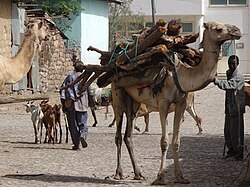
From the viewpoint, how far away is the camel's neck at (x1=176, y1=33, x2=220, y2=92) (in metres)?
10.3

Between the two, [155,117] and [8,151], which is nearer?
[8,151]

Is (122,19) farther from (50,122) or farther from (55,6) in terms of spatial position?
(50,122)

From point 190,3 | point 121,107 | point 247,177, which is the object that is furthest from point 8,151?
point 190,3

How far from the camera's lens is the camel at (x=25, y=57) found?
12695 mm

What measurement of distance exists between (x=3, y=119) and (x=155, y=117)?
568cm

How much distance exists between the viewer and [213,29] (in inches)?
400

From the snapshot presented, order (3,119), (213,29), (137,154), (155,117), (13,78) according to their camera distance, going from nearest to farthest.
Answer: (213,29)
(13,78)
(137,154)
(3,119)
(155,117)

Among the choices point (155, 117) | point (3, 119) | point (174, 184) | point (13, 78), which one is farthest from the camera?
point (155, 117)

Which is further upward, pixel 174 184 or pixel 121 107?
pixel 121 107

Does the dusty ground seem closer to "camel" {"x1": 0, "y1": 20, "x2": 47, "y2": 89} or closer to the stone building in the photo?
"camel" {"x1": 0, "y1": 20, "x2": 47, "y2": 89}

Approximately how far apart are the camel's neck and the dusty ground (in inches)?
62.9

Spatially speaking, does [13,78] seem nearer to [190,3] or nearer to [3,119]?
[3,119]

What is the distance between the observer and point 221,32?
10.1 m

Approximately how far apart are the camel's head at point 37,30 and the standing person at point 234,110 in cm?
352
